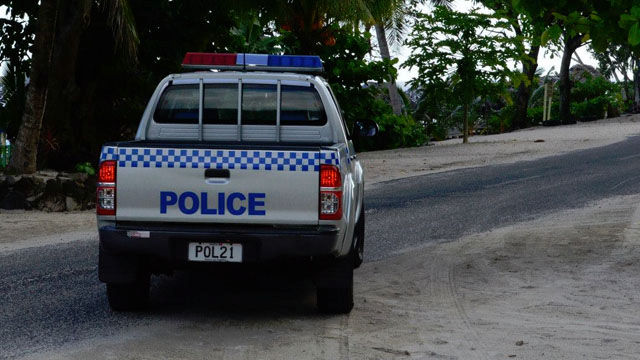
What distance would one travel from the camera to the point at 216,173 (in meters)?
6.64

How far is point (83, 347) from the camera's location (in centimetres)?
633

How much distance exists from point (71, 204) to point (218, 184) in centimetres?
991

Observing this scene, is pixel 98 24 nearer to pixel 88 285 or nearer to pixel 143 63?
pixel 143 63

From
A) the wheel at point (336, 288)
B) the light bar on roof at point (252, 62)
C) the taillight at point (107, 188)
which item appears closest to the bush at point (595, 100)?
the light bar on roof at point (252, 62)

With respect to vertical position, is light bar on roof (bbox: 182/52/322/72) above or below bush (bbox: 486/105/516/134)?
above

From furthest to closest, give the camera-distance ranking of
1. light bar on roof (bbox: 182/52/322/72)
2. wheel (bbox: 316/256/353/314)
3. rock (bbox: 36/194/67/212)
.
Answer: rock (bbox: 36/194/67/212), light bar on roof (bbox: 182/52/322/72), wheel (bbox: 316/256/353/314)

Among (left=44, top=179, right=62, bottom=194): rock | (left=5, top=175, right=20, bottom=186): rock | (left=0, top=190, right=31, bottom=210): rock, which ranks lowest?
(left=0, top=190, right=31, bottom=210): rock

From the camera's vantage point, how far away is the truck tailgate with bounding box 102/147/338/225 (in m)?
6.59

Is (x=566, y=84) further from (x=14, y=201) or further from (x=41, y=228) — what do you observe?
(x=41, y=228)

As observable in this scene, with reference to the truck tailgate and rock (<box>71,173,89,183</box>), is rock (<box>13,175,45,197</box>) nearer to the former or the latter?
rock (<box>71,173,89,183</box>)

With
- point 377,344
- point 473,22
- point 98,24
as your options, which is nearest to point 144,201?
point 377,344

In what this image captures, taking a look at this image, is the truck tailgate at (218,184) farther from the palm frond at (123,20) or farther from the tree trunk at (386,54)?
the tree trunk at (386,54)

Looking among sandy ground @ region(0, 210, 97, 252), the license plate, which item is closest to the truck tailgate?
the license plate

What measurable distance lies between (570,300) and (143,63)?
13676 mm
